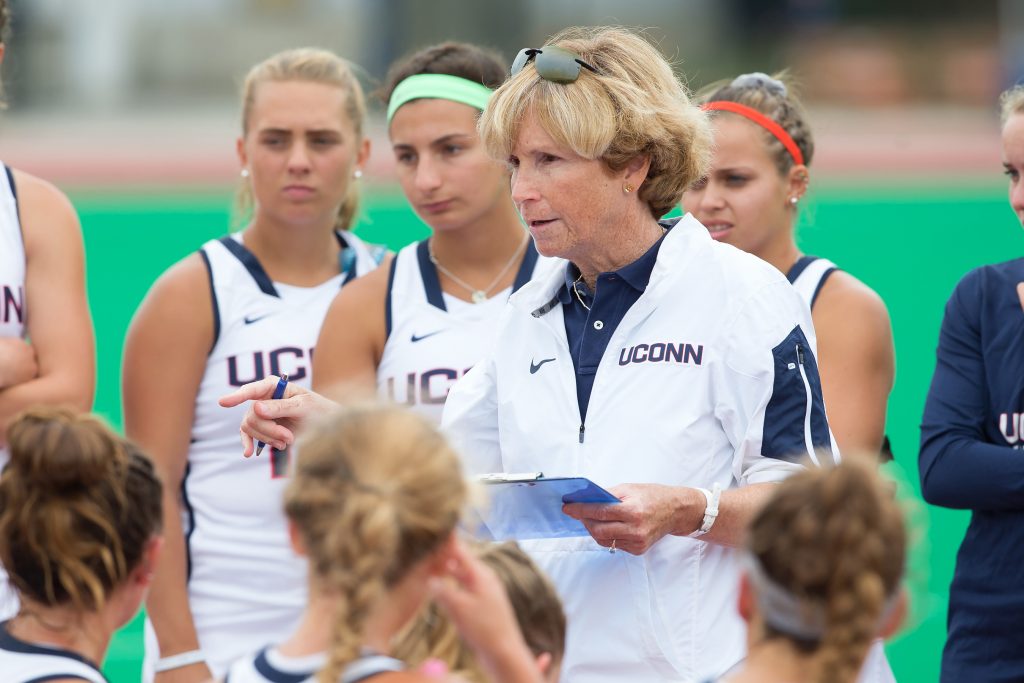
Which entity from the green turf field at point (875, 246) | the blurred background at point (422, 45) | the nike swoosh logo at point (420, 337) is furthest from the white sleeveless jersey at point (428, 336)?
the blurred background at point (422, 45)

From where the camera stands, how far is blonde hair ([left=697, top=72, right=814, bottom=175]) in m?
3.64

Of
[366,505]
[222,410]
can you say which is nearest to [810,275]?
[222,410]

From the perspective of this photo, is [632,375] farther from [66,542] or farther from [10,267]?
[10,267]

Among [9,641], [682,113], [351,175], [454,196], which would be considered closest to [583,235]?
[682,113]

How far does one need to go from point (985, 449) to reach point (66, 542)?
1963 mm

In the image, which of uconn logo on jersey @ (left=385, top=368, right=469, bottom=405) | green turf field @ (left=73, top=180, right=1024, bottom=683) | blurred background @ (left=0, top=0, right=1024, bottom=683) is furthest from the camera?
blurred background @ (left=0, top=0, right=1024, bottom=683)

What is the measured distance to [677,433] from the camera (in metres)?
2.52

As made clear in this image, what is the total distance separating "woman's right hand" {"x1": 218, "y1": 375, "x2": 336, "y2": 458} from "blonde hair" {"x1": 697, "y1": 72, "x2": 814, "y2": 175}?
1.53 meters

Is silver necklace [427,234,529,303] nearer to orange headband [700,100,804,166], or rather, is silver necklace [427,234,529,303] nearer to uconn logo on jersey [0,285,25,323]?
orange headband [700,100,804,166]

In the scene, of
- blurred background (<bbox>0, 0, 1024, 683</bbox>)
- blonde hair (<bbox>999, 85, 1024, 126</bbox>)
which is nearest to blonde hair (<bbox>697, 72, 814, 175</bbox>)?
blonde hair (<bbox>999, 85, 1024, 126</bbox>)

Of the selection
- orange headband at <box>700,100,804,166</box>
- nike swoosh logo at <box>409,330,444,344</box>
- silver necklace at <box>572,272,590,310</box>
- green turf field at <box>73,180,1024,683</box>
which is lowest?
green turf field at <box>73,180,1024,683</box>

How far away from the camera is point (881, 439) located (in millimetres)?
3332

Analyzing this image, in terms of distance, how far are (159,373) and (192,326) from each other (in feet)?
0.48

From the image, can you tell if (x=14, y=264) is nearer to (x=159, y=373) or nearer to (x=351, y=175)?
(x=159, y=373)
